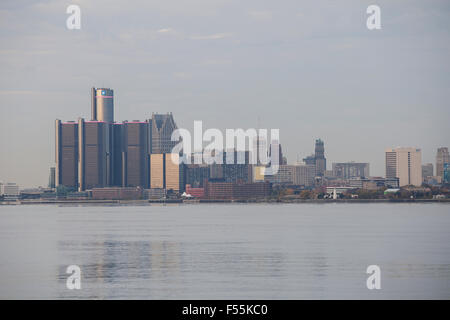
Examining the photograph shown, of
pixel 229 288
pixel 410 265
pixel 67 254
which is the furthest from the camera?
pixel 67 254

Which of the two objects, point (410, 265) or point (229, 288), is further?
point (410, 265)

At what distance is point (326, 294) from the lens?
2383 centimetres

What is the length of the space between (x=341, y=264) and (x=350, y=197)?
158 metres

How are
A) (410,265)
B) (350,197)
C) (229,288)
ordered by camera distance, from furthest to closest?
(350,197) < (410,265) < (229,288)

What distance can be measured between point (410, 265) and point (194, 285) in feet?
32.8

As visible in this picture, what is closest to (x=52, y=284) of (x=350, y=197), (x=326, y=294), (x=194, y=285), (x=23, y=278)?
(x=23, y=278)

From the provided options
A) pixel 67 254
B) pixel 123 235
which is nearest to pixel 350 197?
pixel 123 235

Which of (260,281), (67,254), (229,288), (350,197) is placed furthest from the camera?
(350,197)

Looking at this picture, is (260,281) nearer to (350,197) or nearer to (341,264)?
(341,264)

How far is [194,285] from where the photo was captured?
84.9ft

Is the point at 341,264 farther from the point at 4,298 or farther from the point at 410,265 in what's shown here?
the point at 4,298
